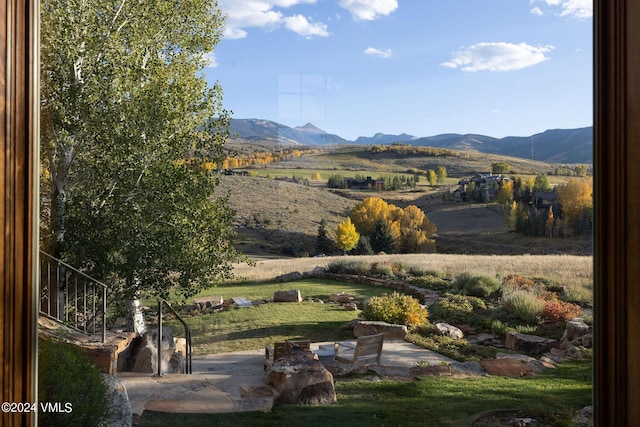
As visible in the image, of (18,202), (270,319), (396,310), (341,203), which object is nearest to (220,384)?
(270,319)

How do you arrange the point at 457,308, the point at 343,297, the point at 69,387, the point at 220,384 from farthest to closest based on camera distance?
the point at 343,297
the point at 457,308
the point at 220,384
the point at 69,387

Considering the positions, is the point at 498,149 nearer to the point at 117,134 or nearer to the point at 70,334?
the point at 117,134

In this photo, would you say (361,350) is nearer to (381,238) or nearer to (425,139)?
(381,238)

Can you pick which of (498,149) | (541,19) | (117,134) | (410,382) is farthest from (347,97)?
(410,382)

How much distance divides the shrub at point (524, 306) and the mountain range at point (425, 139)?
84cm

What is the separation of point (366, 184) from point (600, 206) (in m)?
1.56

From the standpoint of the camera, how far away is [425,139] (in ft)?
11.3

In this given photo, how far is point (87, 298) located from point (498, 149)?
280cm

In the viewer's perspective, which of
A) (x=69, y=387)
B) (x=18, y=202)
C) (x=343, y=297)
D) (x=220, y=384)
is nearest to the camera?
(x=18, y=202)

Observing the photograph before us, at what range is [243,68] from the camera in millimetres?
3406

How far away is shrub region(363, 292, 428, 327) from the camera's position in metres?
3.32

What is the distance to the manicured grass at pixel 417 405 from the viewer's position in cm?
303

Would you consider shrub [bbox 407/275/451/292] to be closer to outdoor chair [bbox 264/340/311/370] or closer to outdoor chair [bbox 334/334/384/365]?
outdoor chair [bbox 334/334/384/365]

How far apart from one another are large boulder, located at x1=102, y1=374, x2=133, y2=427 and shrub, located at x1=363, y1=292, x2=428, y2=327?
1.54 meters
